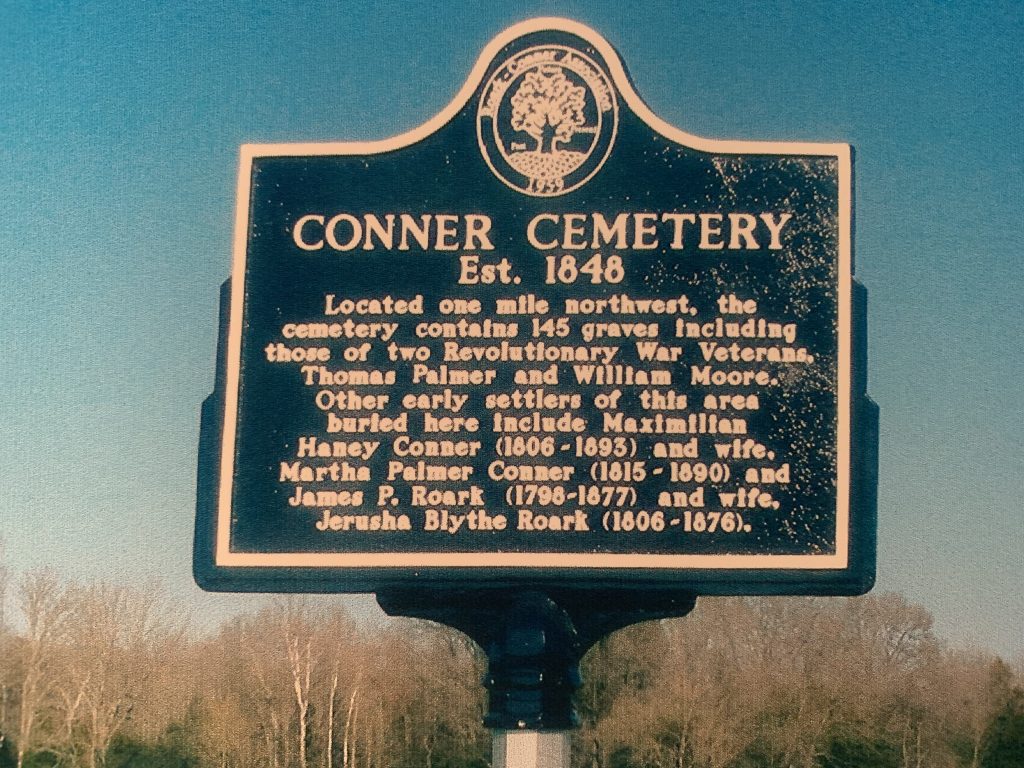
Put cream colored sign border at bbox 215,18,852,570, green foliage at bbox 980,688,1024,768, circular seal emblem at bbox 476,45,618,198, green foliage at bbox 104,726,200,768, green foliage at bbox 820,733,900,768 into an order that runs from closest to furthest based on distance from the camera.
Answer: cream colored sign border at bbox 215,18,852,570
circular seal emblem at bbox 476,45,618,198
green foliage at bbox 980,688,1024,768
green foliage at bbox 104,726,200,768
green foliage at bbox 820,733,900,768

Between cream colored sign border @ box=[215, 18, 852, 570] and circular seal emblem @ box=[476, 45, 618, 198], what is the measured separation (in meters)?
0.12

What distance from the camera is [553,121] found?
23.3ft

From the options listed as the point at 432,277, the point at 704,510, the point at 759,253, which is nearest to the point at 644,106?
the point at 759,253

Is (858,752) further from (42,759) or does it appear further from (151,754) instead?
(42,759)

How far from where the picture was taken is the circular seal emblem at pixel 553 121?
23.2ft

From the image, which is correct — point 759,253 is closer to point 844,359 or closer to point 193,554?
point 844,359

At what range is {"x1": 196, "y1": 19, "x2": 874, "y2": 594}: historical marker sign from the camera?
6621mm

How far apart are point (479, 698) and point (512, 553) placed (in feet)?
105

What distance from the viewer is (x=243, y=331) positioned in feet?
23.1

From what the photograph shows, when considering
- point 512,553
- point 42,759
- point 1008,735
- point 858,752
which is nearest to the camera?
point 512,553

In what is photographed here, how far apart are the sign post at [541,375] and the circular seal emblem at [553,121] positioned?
0.04ft

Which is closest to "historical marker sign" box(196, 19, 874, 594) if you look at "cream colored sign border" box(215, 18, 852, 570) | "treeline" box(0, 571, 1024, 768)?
"cream colored sign border" box(215, 18, 852, 570)

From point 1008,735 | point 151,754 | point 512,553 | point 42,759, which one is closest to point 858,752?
point 1008,735

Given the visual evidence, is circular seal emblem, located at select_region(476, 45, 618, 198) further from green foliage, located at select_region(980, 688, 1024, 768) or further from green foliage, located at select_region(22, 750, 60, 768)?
green foliage, located at select_region(22, 750, 60, 768)
